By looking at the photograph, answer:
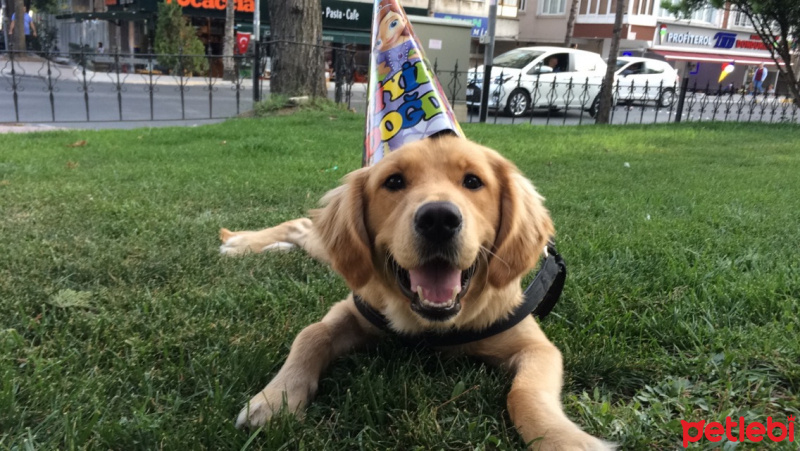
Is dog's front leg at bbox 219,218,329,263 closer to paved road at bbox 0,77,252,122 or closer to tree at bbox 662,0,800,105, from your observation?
paved road at bbox 0,77,252,122

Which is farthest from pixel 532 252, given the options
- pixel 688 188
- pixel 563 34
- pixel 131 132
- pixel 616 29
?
pixel 563 34

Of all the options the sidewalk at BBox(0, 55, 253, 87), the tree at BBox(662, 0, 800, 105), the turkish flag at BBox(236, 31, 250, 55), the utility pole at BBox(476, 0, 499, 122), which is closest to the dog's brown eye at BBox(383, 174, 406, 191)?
the utility pole at BBox(476, 0, 499, 122)

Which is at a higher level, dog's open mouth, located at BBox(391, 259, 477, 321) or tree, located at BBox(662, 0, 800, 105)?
tree, located at BBox(662, 0, 800, 105)

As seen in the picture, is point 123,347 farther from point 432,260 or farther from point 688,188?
point 688,188

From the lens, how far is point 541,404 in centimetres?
181

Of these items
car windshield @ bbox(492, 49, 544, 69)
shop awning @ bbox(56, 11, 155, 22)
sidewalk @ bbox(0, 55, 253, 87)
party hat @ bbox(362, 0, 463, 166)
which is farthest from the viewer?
shop awning @ bbox(56, 11, 155, 22)

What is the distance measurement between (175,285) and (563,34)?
1643 inches

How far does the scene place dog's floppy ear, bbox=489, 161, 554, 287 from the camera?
2.25m

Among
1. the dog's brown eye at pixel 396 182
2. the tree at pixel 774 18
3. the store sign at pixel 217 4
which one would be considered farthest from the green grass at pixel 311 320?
the store sign at pixel 217 4

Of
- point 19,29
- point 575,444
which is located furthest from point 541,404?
point 19,29

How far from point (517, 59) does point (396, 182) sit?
55.5 ft

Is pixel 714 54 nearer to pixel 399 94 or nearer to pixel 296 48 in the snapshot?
pixel 296 48

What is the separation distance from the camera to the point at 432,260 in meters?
2.06

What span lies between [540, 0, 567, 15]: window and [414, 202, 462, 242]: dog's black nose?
42763mm
